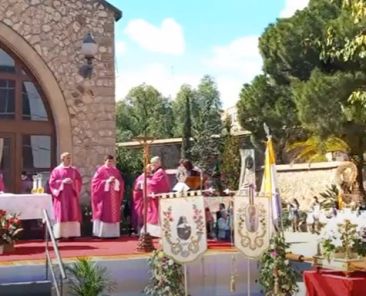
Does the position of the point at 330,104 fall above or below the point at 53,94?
above

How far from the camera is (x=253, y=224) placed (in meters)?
8.83

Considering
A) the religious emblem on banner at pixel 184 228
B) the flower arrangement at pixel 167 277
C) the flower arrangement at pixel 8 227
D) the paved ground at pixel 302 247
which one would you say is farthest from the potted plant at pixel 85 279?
the paved ground at pixel 302 247

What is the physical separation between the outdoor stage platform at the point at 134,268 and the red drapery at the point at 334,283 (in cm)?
130

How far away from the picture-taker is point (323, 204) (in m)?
23.6

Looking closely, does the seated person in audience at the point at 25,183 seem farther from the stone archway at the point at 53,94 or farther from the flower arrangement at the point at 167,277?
the flower arrangement at the point at 167,277

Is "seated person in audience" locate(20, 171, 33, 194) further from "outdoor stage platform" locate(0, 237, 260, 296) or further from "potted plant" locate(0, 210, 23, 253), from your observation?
"potted plant" locate(0, 210, 23, 253)

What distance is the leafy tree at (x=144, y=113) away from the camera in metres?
46.3

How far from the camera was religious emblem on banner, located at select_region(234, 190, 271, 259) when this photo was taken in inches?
347

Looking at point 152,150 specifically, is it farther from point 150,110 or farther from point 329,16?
point 150,110

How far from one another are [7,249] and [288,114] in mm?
16607

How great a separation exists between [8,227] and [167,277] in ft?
9.71

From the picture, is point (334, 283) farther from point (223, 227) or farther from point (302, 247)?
point (302, 247)

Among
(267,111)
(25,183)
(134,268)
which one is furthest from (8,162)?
(267,111)

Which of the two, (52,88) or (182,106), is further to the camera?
(182,106)
